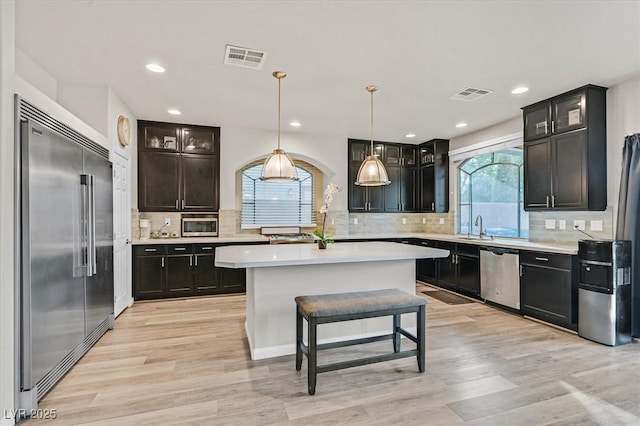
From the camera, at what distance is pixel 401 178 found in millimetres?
6719

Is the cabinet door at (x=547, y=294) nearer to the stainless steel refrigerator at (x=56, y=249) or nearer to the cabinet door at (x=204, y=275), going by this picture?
the cabinet door at (x=204, y=275)

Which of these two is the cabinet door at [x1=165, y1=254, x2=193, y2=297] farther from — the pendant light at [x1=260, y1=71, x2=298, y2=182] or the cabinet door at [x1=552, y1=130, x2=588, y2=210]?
the cabinet door at [x1=552, y1=130, x2=588, y2=210]

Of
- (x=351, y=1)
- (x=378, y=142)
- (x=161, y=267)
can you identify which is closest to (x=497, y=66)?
(x=351, y=1)

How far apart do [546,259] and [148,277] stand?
Result: 17.1 feet

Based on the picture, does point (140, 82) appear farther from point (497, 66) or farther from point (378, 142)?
point (378, 142)

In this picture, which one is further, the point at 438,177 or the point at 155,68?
the point at 438,177

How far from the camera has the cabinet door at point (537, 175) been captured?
4.14 m

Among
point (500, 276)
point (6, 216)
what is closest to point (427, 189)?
point (500, 276)

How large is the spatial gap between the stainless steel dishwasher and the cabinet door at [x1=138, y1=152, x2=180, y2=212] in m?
4.73

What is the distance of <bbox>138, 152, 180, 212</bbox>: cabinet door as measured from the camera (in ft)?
16.8

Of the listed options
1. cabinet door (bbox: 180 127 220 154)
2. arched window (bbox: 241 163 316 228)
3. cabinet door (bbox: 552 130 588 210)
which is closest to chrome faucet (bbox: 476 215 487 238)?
cabinet door (bbox: 552 130 588 210)

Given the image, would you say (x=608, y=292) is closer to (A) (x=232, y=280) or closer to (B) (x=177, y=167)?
(A) (x=232, y=280)

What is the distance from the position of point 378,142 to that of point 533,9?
4.25 meters

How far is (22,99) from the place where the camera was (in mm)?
2137
